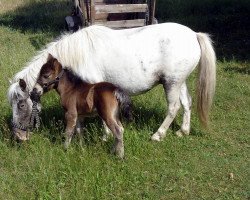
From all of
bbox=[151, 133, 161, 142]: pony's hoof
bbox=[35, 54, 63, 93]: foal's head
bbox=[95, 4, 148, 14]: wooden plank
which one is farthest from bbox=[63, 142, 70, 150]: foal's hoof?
bbox=[95, 4, 148, 14]: wooden plank

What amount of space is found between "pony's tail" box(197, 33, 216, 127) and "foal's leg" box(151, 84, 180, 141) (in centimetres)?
39

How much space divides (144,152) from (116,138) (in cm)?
56

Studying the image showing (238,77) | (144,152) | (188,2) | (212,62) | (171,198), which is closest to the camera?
(171,198)

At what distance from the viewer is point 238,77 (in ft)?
29.0

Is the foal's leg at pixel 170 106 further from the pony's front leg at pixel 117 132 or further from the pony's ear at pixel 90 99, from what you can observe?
the pony's ear at pixel 90 99

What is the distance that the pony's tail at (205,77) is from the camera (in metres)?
5.79

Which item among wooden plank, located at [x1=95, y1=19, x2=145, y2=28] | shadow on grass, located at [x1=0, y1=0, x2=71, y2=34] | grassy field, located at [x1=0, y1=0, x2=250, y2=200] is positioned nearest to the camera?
grassy field, located at [x1=0, y1=0, x2=250, y2=200]

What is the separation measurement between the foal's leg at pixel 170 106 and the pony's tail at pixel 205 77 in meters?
0.39

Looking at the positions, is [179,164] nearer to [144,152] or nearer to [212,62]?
[144,152]

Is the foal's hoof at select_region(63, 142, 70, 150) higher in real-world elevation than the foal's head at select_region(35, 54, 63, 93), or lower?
lower

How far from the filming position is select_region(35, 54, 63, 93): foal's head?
509cm

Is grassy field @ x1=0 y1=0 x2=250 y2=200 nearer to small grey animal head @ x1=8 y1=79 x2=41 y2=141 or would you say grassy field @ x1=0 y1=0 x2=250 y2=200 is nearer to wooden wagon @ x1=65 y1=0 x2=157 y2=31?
small grey animal head @ x1=8 y1=79 x2=41 y2=141

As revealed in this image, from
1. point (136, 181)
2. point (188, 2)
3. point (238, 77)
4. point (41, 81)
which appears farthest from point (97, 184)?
point (188, 2)

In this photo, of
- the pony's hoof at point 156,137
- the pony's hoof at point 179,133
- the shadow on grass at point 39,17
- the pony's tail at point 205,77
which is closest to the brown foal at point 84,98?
the pony's hoof at point 156,137
